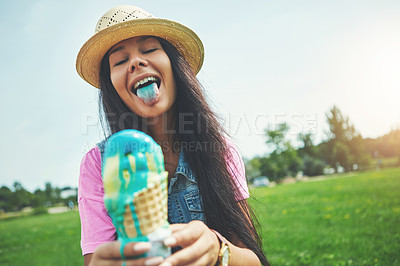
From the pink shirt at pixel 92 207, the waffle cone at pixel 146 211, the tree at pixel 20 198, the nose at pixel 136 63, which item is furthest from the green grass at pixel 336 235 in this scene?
the tree at pixel 20 198

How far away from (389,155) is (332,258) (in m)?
67.5

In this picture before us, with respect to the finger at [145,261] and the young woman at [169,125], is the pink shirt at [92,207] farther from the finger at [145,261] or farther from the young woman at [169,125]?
the finger at [145,261]

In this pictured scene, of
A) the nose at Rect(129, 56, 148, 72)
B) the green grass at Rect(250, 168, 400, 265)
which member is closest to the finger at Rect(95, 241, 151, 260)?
the nose at Rect(129, 56, 148, 72)

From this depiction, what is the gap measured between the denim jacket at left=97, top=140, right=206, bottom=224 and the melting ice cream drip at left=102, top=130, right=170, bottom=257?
0.96 metres

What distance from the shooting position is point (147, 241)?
100 centimetres

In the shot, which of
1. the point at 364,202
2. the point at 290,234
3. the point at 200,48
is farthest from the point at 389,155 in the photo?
the point at 200,48

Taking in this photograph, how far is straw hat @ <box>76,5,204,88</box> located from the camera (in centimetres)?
194

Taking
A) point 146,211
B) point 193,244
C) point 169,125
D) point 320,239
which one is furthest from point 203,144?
point 320,239

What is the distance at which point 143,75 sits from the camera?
1.77m

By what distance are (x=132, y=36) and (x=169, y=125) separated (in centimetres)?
71

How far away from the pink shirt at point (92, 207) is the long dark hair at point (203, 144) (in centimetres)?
18

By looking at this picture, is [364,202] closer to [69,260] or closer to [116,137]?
[69,260]

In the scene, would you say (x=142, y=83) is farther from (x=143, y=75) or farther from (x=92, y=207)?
(x=92, y=207)

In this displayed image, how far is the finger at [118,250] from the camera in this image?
3.15 ft
